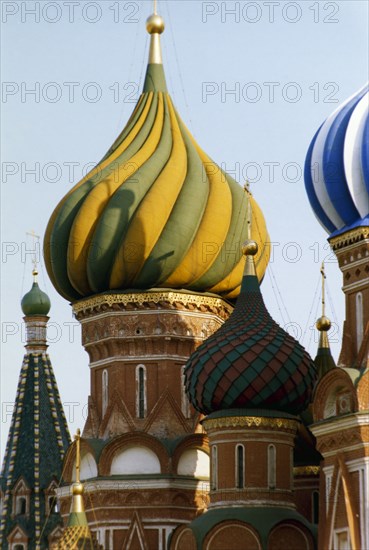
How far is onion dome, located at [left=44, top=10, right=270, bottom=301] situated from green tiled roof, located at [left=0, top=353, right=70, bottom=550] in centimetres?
476

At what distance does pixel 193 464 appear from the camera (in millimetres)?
34938

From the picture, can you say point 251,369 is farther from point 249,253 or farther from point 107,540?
point 107,540

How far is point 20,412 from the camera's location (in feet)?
133

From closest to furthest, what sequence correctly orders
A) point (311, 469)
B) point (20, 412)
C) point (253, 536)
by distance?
point (253, 536) < point (311, 469) < point (20, 412)

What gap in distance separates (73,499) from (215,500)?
2018mm

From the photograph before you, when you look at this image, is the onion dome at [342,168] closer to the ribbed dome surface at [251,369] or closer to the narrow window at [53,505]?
the ribbed dome surface at [251,369]

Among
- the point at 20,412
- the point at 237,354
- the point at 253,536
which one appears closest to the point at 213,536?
the point at 253,536

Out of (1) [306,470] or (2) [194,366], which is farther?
(1) [306,470]

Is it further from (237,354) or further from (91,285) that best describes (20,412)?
(237,354)

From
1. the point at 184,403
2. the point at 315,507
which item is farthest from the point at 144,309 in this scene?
the point at 315,507

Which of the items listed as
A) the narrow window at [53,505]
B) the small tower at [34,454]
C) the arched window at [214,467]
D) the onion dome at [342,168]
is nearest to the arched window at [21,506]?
the small tower at [34,454]

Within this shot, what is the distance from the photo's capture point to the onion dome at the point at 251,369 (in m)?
32.3

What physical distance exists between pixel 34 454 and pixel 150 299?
568 cm

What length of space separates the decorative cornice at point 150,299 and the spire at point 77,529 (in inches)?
147
